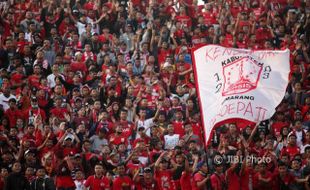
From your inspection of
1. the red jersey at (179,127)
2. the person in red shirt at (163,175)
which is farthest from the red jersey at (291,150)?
the person in red shirt at (163,175)

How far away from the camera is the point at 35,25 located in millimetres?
21906

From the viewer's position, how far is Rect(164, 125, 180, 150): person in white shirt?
61.3ft

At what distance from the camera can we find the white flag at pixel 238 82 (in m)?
14.8

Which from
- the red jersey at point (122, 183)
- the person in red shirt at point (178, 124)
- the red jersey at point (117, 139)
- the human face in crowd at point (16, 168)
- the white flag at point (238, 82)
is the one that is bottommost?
the red jersey at point (122, 183)

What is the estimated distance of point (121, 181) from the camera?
17.1 m

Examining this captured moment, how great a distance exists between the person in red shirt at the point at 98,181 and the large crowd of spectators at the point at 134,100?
0.02 meters

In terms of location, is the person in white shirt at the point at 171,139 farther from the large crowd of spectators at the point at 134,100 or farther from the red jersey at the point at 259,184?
the red jersey at the point at 259,184

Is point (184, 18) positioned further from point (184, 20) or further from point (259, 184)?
point (259, 184)

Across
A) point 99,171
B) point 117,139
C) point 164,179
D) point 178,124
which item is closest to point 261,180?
point 164,179

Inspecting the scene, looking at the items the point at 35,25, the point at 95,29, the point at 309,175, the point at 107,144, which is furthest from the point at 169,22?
the point at 309,175

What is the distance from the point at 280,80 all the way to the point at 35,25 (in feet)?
27.8

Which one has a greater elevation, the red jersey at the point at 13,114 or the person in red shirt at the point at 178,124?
the red jersey at the point at 13,114

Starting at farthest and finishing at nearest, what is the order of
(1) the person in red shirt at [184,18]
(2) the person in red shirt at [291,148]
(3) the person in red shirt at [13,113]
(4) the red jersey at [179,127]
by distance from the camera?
1. (1) the person in red shirt at [184,18]
2. (4) the red jersey at [179,127]
3. (3) the person in red shirt at [13,113]
4. (2) the person in red shirt at [291,148]

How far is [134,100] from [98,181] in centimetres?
341
